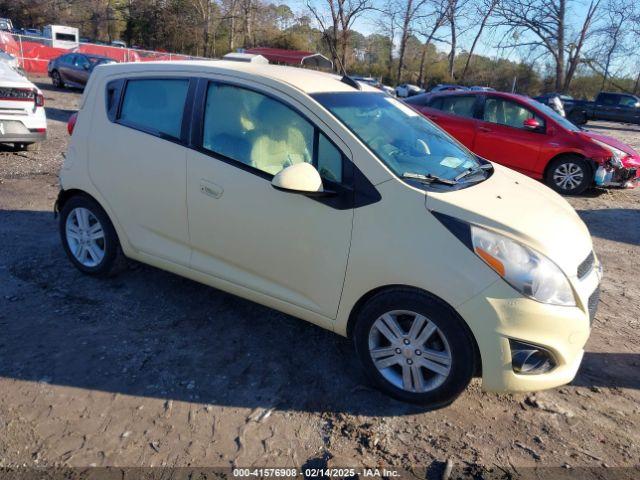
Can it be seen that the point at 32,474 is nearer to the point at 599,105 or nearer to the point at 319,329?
the point at 319,329

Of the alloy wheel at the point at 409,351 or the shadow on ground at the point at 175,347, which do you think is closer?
the alloy wheel at the point at 409,351

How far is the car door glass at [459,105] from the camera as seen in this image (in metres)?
9.25

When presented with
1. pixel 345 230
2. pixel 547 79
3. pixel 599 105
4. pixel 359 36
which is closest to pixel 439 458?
pixel 345 230

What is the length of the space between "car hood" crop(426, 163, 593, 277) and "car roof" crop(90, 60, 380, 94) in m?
1.14

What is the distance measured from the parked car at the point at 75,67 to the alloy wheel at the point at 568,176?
16397mm

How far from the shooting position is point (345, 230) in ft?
9.43

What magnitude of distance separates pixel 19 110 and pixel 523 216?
303 inches

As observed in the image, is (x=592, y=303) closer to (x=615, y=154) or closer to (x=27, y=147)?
(x=615, y=154)

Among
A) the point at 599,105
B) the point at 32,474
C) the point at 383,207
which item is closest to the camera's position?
the point at 32,474

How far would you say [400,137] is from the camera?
135 inches

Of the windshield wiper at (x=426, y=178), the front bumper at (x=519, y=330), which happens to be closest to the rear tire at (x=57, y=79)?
the windshield wiper at (x=426, y=178)

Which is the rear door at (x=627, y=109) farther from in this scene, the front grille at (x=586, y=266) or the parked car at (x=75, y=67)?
the front grille at (x=586, y=266)

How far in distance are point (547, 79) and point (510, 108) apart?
40.5m

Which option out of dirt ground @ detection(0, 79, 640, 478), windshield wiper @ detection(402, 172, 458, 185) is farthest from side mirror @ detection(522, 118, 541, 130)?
windshield wiper @ detection(402, 172, 458, 185)
